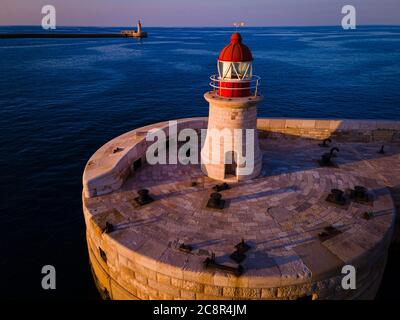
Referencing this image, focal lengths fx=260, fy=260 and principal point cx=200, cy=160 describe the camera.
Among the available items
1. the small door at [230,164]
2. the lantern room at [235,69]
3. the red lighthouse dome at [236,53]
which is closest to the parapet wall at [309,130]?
the small door at [230,164]

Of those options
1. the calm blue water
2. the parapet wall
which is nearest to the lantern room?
the parapet wall

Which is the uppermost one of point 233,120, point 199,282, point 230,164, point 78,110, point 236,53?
point 236,53

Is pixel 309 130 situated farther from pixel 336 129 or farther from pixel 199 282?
pixel 199 282

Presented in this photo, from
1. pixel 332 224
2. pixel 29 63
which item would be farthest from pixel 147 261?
pixel 29 63

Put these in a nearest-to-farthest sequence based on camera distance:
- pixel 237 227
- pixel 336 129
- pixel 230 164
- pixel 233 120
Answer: pixel 237 227 < pixel 233 120 < pixel 230 164 < pixel 336 129

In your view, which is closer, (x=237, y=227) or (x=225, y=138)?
(x=237, y=227)

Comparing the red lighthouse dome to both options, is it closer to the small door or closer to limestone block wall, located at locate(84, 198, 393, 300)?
the small door

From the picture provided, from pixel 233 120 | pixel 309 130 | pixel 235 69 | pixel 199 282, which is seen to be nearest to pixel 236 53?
pixel 235 69
